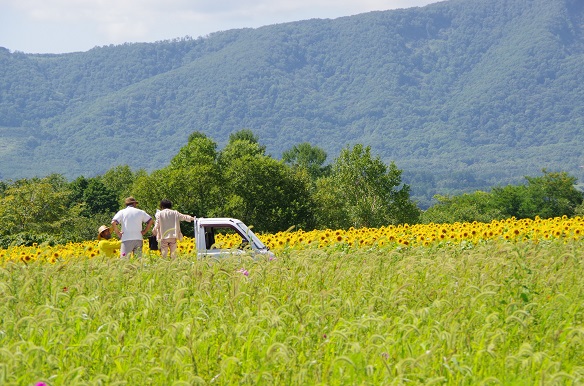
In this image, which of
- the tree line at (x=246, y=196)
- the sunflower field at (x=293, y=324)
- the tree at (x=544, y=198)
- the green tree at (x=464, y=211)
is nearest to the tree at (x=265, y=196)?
the tree line at (x=246, y=196)

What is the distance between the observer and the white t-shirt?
49.9 feet

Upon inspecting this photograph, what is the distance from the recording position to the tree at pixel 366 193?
243 feet

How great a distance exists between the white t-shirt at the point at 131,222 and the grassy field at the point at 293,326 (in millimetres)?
5542

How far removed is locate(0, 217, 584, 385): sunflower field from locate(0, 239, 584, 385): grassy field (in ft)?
0.06

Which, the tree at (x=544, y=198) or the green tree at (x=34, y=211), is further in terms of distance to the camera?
the tree at (x=544, y=198)

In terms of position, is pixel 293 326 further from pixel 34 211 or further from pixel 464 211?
pixel 464 211

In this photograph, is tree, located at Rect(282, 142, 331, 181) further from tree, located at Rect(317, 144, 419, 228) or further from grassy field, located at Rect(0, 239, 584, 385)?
grassy field, located at Rect(0, 239, 584, 385)

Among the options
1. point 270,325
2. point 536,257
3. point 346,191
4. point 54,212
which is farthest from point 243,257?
point 346,191

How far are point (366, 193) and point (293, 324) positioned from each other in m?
70.8

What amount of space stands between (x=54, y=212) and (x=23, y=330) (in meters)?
59.1

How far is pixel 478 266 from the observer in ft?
29.8

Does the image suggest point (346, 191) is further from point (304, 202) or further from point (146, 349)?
point (146, 349)

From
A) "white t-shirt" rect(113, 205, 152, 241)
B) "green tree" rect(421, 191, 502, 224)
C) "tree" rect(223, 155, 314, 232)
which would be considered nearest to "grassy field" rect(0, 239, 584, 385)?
"white t-shirt" rect(113, 205, 152, 241)

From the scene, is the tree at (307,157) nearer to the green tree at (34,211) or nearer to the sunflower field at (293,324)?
the green tree at (34,211)
